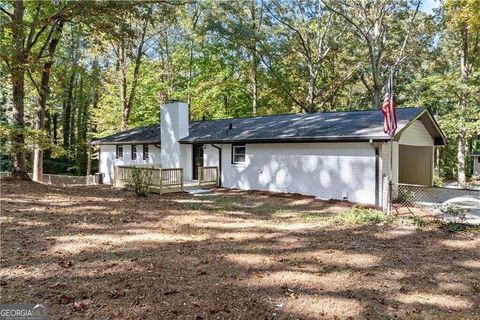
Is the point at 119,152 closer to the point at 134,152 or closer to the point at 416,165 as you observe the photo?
the point at 134,152

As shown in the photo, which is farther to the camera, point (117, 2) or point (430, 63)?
point (430, 63)

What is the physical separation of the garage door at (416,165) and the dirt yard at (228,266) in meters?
7.53

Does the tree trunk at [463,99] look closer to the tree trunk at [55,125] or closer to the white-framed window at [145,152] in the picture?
the white-framed window at [145,152]

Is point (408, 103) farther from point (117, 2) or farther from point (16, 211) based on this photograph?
point (16, 211)

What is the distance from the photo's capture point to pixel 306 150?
13602 mm

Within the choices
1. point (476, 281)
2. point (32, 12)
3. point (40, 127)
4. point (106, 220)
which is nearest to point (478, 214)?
point (476, 281)

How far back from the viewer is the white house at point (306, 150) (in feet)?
39.4

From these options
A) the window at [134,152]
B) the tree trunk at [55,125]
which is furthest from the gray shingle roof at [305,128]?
the tree trunk at [55,125]

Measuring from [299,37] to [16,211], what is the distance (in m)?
21.2

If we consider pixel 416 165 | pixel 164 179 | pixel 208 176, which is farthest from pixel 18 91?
pixel 416 165

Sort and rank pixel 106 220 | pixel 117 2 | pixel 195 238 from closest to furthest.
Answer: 1. pixel 195 238
2. pixel 106 220
3. pixel 117 2

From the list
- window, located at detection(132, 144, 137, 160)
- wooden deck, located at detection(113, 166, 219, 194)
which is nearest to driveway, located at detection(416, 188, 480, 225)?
wooden deck, located at detection(113, 166, 219, 194)

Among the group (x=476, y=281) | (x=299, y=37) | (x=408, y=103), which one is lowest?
(x=476, y=281)

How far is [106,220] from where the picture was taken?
8.34 meters
